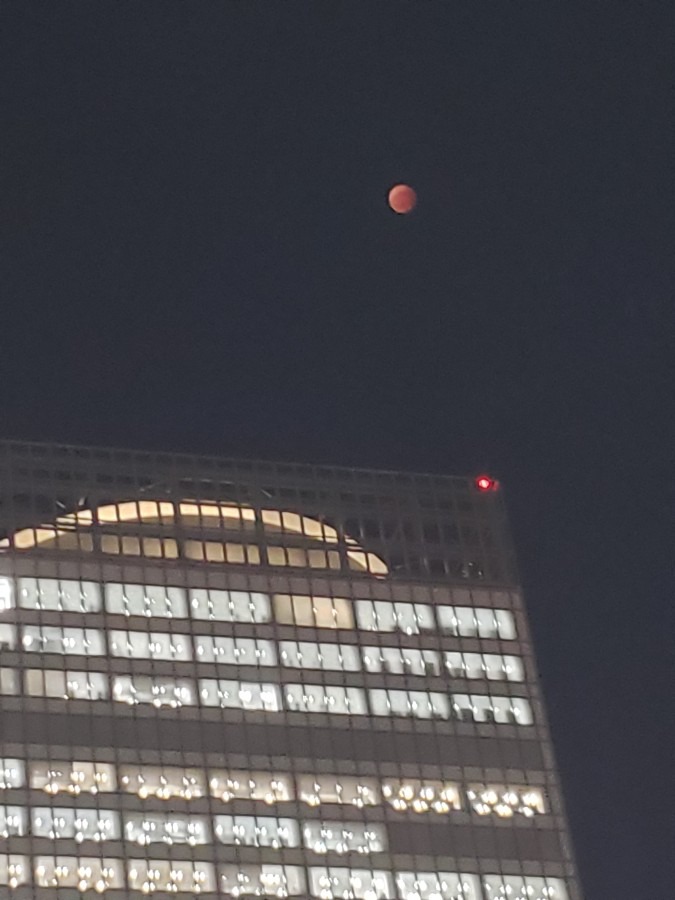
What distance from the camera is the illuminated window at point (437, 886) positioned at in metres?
161

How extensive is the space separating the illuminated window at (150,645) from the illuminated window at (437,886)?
19.7m

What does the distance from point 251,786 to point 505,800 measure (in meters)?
15.8

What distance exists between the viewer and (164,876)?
157 meters

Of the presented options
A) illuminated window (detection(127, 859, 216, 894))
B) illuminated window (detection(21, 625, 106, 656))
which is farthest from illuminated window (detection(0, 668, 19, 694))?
illuminated window (detection(127, 859, 216, 894))

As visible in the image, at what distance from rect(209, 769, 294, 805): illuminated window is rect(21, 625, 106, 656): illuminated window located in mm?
10940

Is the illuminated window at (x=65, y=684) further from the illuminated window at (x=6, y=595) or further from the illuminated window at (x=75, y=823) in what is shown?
the illuminated window at (x=75, y=823)

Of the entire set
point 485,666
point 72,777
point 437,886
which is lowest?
point 437,886

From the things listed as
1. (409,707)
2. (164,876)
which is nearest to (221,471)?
(409,707)

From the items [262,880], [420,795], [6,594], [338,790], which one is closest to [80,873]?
[262,880]

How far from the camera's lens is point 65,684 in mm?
163875

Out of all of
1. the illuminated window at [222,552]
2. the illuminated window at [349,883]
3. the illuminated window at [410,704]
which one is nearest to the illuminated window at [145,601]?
the illuminated window at [222,552]

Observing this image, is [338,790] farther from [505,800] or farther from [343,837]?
[505,800]

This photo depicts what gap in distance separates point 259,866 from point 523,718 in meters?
21.5

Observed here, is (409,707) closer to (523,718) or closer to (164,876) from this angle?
(523,718)
